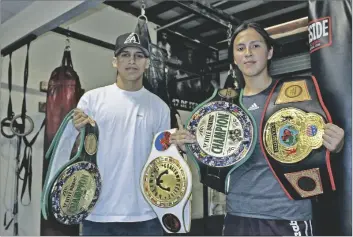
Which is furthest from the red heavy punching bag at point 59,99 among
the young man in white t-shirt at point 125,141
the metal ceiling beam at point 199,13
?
the metal ceiling beam at point 199,13

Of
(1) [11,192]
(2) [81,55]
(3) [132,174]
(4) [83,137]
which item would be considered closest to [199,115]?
(3) [132,174]

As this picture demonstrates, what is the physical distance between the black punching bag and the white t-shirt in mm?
648

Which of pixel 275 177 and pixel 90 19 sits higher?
pixel 90 19

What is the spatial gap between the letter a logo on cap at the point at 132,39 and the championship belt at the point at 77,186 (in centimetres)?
39

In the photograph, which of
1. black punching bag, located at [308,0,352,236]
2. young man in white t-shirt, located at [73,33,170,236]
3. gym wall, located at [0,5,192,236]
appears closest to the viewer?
black punching bag, located at [308,0,352,236]

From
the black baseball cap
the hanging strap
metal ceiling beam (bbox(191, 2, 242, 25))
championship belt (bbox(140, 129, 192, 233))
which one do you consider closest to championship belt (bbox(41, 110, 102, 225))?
championship belt (bbox(140, 129, 192, 233))

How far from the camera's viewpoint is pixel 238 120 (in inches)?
57.9

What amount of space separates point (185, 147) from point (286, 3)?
1000mm

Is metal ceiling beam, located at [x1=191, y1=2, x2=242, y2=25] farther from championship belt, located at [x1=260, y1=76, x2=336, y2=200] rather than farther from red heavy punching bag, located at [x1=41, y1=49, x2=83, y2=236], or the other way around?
red heavy punching bag, located at [x1=41, y1=49, x2=83, y2=236]

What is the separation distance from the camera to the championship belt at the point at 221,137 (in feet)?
4.74

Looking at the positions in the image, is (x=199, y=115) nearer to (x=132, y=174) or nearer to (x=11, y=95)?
(x=132, y=174)

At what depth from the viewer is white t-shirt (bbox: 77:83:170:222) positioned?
159 cm

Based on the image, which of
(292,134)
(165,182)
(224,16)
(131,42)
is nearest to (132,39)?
(131,42)

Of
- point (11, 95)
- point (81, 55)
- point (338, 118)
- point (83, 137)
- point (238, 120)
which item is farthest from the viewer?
point (11, 95)
